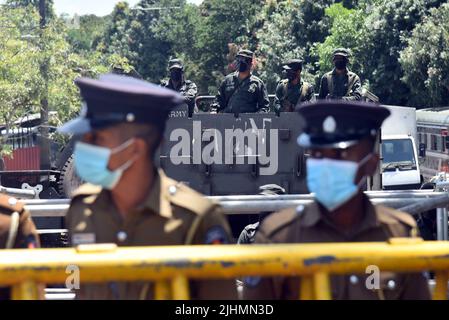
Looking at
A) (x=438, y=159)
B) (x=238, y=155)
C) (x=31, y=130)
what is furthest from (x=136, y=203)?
(x=31, y=130)

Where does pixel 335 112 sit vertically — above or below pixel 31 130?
above

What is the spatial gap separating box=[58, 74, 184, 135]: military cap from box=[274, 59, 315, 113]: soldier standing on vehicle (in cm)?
936

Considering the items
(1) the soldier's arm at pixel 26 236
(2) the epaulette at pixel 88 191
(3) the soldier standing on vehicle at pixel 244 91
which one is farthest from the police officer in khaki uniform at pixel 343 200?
(3) the soldier standing on vehicle at pixel 244 91

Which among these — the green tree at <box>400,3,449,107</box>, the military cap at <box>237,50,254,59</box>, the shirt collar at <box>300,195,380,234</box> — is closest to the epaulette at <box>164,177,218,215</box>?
the shirt collar at <box>300,195,380,234</box>

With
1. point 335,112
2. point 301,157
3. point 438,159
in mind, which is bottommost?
point 438,159

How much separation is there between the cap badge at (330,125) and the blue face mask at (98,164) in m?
0.66

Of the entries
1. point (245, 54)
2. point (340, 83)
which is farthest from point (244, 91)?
point (340, 83)

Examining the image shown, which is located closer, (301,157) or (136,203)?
(136,203)

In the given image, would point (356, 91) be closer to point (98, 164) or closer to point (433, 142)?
point (98, 164)

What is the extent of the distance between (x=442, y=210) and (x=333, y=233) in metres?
2.24

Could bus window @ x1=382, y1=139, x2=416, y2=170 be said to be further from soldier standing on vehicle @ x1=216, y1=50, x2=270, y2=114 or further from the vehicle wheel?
the vehicle wheel
